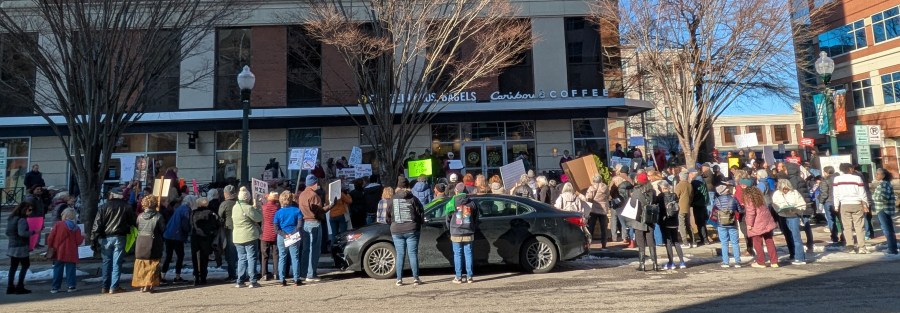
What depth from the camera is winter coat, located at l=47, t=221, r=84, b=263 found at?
9.15 metres

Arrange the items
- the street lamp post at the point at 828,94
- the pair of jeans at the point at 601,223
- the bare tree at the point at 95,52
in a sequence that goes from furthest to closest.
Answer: the street lamp post at the point at 828,94 → the pair of jeans at the point at 601,223 → the bare tree at the point at 95,52

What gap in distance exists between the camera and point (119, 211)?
9.09 meters

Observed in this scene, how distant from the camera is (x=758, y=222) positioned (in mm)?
9406

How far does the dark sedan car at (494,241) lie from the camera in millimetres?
9375

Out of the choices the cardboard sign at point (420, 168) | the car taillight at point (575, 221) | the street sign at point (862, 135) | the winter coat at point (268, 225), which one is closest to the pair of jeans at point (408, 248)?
the winter coat at point (268, 225)

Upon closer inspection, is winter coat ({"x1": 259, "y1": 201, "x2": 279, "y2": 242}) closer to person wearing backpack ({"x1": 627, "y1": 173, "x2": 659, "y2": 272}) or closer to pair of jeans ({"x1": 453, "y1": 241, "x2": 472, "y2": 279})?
pair of jeans ({"x1": 453, "y1": 241, "x2": 472, "y2": 279})

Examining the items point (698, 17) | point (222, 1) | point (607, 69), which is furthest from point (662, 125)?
point (222, 1)

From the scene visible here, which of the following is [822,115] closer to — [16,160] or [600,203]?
[600,203]

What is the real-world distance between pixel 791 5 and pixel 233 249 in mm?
18380

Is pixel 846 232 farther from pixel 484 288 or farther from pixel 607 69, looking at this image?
pixel 607 69

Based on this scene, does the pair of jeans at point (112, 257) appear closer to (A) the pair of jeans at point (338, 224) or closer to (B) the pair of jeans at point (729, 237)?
(A) the pair of jeans at point (338, 224)

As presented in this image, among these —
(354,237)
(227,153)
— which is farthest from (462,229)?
(227,153)

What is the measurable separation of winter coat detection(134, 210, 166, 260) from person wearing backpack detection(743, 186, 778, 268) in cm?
1020

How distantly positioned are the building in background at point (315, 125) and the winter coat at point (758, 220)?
1211 centimetres
